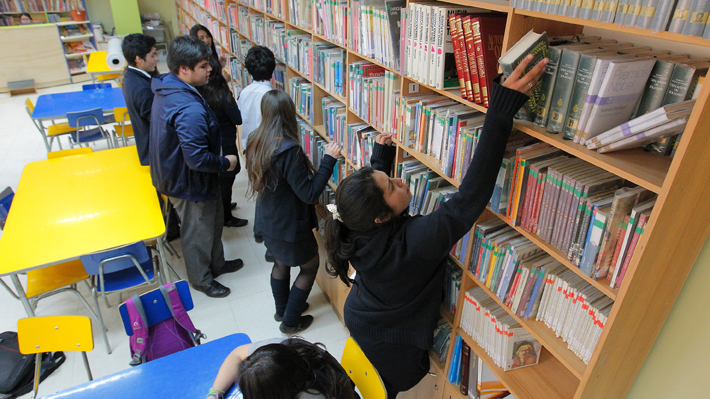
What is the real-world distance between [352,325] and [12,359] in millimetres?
2207

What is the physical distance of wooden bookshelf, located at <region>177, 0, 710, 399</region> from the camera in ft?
3.15

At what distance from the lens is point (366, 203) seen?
1.60 meters

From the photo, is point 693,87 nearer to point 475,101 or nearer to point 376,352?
point 475,101

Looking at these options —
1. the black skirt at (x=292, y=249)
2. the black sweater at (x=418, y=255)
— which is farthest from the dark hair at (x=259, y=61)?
the black sweater at (x=418, y=255)

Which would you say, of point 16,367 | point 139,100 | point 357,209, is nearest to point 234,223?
point 139,100

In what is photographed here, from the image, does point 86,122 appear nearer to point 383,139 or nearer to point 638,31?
point 383,139

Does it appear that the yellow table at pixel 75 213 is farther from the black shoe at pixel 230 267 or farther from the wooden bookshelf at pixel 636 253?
the wooden bookshelf at pixel 636 253

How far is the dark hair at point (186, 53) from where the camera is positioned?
267cm

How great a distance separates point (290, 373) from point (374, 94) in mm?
1497

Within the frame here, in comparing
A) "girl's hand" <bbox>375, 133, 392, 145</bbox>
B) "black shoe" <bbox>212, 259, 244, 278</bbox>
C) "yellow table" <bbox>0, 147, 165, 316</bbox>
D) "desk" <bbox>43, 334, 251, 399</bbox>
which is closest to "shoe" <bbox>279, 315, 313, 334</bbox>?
"black shoe" <bbox>212, 259, 244, 278</bbox>

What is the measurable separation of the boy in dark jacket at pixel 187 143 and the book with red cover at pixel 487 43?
183cm

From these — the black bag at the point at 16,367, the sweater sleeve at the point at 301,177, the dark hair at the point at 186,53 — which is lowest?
the black bag at the point at 16,367

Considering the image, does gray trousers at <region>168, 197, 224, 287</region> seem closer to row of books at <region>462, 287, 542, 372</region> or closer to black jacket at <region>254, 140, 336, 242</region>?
black jacket at <region>254, 140, 336, 242</region>

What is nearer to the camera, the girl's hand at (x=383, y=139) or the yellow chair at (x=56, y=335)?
the yellow chair at (x=56, y=335)
